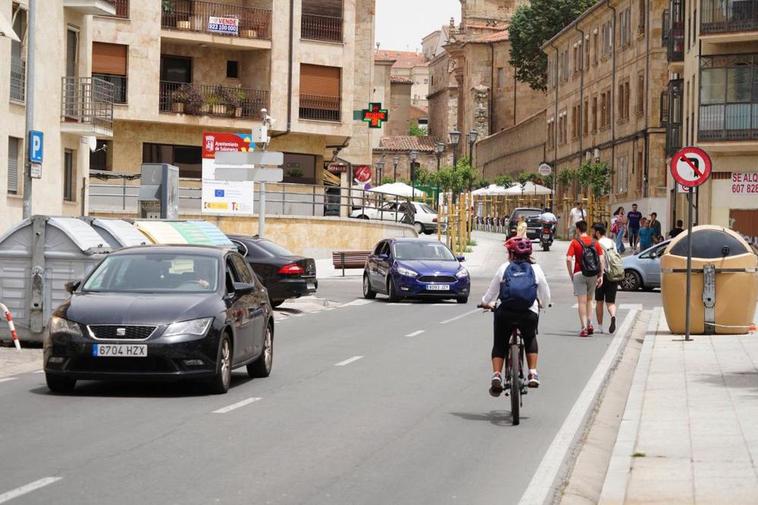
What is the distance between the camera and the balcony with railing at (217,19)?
62.6 metres

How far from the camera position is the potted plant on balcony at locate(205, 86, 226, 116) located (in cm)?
6269

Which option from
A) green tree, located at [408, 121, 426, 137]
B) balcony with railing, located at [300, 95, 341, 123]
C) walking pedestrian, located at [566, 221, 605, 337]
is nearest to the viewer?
walking pedestrian, located at [566, 221, 605, 337]

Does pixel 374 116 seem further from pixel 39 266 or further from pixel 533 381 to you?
pixel 533 381

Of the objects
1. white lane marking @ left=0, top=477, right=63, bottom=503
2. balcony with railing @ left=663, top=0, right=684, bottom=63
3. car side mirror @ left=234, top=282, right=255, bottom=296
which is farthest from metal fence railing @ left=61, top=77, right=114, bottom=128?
white lane marking @ left=0, top=477, right=63, bottom=503

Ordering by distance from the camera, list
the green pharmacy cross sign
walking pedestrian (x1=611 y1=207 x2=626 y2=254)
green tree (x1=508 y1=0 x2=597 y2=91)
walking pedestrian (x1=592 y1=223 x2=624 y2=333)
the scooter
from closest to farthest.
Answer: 1. walking pedestrian (x1=592 y1=223 x2=624 y2=333)
2. the green pharmacy cross sign
3. walking pedestrian (x1=611 y1=207 x2=626 y2=254)
4. the scooter
5. green tree (x1=508 y1=0 x2=597 y2=91)

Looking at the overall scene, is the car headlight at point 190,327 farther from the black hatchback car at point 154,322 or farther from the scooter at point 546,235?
the scooter at point 546,235

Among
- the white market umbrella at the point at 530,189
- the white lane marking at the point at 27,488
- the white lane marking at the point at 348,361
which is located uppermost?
the white market umbrella at the point at 530,189

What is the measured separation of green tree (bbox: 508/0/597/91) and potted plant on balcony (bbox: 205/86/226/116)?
5474 centimetres

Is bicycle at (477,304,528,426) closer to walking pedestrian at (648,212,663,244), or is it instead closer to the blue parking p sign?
the blue parking p sign

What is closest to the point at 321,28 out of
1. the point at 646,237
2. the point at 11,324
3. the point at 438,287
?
the point at 646,237

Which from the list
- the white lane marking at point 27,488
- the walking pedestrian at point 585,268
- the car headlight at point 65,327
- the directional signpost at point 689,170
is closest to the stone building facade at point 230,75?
the walking pedestrian at point 585,268

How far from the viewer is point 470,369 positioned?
19.0m

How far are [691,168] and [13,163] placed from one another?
76.8 feet

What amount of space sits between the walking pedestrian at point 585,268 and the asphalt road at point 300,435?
3.81 m
